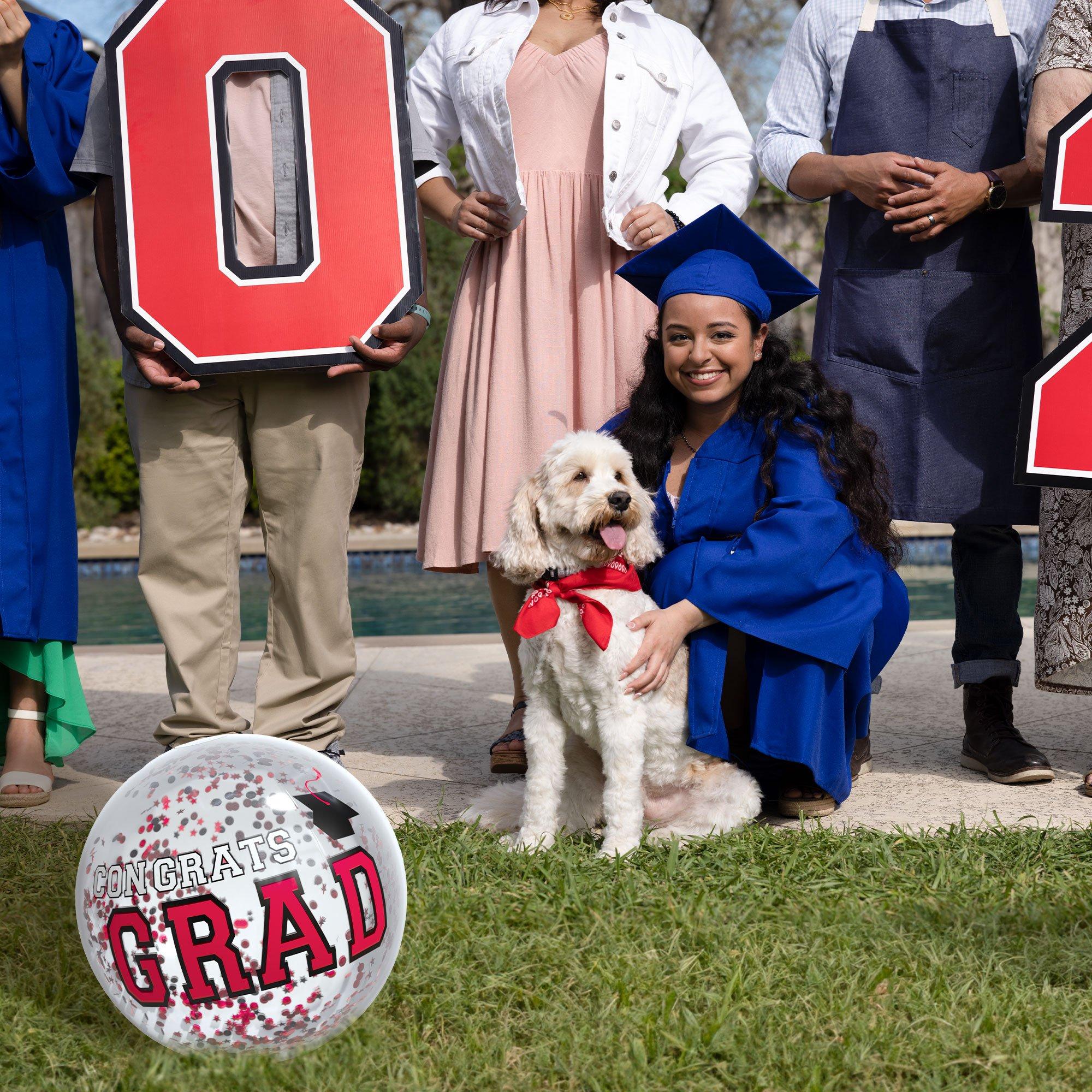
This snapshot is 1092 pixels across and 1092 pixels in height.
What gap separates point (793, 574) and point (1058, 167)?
4.05 feet

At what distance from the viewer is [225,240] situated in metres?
3.13

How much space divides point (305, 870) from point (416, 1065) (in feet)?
1.14

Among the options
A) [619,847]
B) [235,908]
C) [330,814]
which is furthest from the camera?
[619,847]

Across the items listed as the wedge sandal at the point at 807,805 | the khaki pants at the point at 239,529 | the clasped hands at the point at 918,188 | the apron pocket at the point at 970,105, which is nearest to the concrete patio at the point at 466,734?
the wedge sandal at the point at 807,805

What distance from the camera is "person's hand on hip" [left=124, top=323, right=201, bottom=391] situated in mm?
3117

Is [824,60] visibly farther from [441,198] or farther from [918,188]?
[441,198]

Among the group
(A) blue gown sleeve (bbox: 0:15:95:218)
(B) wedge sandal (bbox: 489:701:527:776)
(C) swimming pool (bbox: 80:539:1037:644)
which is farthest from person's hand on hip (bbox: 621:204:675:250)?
(C) swimming pool (bbox: 80:539:1037:644)

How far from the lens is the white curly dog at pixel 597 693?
276cm

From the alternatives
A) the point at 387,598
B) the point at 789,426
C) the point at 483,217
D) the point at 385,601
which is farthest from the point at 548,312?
the point at 387,598

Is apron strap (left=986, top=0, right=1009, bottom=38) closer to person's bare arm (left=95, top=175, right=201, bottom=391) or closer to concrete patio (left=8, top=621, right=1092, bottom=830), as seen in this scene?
concrete patio (left=8, top=621, right=1092, bottom=830)

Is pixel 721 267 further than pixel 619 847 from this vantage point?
Yes

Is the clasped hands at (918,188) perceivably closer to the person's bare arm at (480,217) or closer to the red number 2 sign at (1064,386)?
the red number 2 sign at (1064,386)

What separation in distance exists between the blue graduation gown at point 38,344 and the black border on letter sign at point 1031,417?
8.26ft

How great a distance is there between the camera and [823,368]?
3.61 metres
